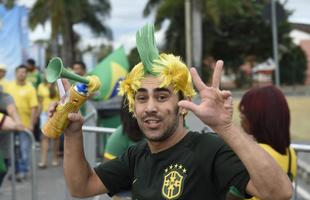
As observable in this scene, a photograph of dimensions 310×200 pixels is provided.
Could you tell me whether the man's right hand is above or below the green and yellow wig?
below

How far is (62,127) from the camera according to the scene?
95.4 inches

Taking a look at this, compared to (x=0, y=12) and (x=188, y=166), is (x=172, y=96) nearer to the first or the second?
(x=188, y=166)

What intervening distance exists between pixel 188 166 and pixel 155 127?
0.64 feet

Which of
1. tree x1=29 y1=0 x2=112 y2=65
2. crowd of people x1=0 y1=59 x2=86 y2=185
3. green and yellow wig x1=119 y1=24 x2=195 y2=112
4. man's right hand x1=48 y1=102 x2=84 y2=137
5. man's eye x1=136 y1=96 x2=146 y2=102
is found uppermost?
tree x1=29 y1=0 x2=112 y2=65

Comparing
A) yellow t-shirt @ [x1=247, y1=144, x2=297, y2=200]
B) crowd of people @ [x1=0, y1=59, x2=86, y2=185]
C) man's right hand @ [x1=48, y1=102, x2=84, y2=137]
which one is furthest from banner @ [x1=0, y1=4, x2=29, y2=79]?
man's right hand @ [x1=48, y1=102, x2=84, y2=137]

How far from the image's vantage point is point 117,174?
8.42 feet

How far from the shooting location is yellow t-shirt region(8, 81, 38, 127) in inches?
343

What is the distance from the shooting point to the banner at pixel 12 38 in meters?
16.1

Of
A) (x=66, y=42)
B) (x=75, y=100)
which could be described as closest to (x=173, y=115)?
(x=75, y=100)

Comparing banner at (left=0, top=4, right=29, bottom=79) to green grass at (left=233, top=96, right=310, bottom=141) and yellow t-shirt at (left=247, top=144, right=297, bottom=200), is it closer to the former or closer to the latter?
green grass at (left=233, top=96, right=310, bottom=141)

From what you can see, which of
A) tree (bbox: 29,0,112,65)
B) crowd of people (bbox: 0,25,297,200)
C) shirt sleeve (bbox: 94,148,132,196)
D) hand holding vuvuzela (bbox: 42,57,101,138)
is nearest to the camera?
crowd of people (bbox: 0,25,297,200)

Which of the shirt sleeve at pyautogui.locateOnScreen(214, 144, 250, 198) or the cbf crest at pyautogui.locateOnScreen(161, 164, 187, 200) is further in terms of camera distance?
the cbf crest at pyautogui.locateOnScreen(161, 164, 187, 200)

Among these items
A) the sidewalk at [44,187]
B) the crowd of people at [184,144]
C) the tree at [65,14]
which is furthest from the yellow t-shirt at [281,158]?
the tree at [65,14]

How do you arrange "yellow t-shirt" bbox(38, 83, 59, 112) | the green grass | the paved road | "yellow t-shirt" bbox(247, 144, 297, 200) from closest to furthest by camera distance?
"yellow t-shirt" bbox(247, 144, 297, 200)
the paved road
"yellow t-shirt" bbox(38, 83, 59, 112)
the green grass
